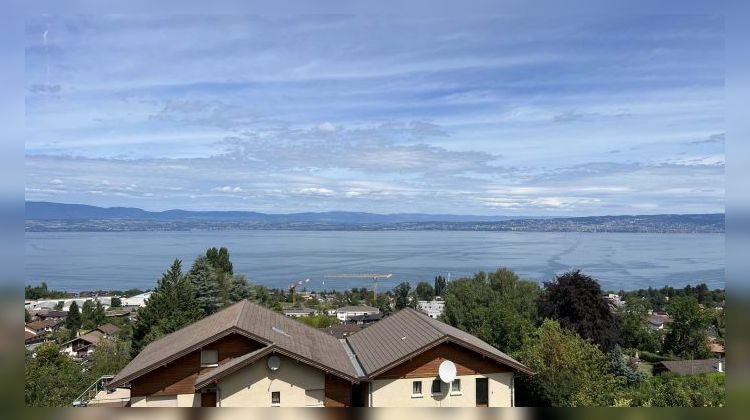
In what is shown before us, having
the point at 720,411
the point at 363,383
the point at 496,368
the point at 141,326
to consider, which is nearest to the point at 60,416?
the point at 720,411

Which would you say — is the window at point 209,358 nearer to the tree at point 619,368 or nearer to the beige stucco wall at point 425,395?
the beige stucco wall at point 425,395

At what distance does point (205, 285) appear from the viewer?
898 inches

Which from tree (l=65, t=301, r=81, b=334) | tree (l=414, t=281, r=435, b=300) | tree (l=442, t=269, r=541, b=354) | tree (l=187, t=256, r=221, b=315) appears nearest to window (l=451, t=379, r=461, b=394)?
tree (l=442, t=269, r=541, b=354)

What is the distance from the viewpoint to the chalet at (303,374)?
19.2 feet

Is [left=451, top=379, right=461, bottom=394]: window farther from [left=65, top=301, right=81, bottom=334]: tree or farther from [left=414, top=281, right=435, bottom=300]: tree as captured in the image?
[left=414, top=281, right=435, bottom=300]: tree

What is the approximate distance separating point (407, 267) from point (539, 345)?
58.1m

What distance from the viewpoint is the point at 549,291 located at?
1675 centimetres

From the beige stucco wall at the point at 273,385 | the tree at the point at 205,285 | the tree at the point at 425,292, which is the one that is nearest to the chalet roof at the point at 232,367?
the beige stucco wall at the point at 273,385

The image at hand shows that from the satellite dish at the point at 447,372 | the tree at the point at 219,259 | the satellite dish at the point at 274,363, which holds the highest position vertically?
the tree at the point at 219,259

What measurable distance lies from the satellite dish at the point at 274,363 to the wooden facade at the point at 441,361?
3.69ft

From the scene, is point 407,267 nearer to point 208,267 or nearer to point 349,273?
point 349,273

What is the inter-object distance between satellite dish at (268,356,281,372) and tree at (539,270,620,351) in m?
11.4

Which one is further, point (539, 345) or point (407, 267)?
point (407, 267)

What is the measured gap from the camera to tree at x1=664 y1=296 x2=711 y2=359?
875 inches
